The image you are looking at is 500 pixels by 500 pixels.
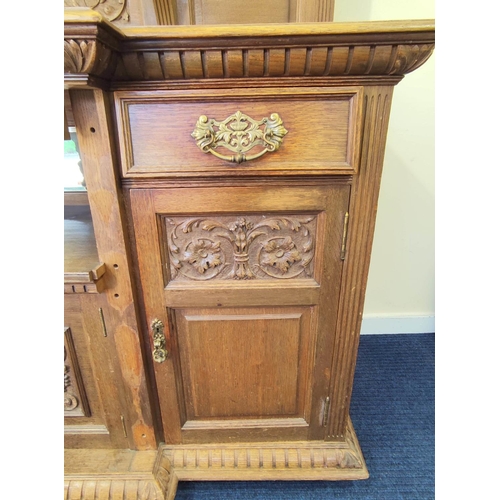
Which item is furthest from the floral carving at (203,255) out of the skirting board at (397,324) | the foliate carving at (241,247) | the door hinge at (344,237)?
the skirting board at (397,324)

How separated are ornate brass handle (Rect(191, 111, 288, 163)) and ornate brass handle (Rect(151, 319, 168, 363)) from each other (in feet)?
1.17

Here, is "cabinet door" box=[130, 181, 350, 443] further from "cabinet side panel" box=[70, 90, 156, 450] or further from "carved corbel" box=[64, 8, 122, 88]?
"carved corbel" box=[64, 8, 122, 88]

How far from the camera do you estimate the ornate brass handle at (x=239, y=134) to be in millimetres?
553

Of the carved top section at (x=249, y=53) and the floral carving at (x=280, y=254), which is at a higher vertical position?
the carved top section at (x=249, y=53)

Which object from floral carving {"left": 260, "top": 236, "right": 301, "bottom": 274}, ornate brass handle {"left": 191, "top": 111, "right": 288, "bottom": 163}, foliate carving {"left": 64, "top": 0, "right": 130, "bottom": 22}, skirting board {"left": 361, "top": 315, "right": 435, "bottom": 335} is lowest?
skirting board {"left": 361, "top": 315, "right": 435, "bottom": 335}

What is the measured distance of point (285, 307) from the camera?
680 millimetres

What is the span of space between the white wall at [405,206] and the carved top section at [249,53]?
0.63 m

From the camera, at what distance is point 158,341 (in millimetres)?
681

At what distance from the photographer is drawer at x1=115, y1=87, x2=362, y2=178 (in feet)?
1.80

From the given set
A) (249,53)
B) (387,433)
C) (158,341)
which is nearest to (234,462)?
(158,341)

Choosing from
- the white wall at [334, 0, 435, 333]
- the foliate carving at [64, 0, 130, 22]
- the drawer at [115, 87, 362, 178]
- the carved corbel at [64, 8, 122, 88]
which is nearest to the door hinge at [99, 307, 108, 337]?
the drawer at [115, 87, 362, 178]

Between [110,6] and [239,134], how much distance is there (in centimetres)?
41

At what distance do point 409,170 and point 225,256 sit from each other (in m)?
0.83

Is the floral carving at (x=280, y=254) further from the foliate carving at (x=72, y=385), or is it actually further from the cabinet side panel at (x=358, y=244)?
the foliate carving at (x=72, y=385)
